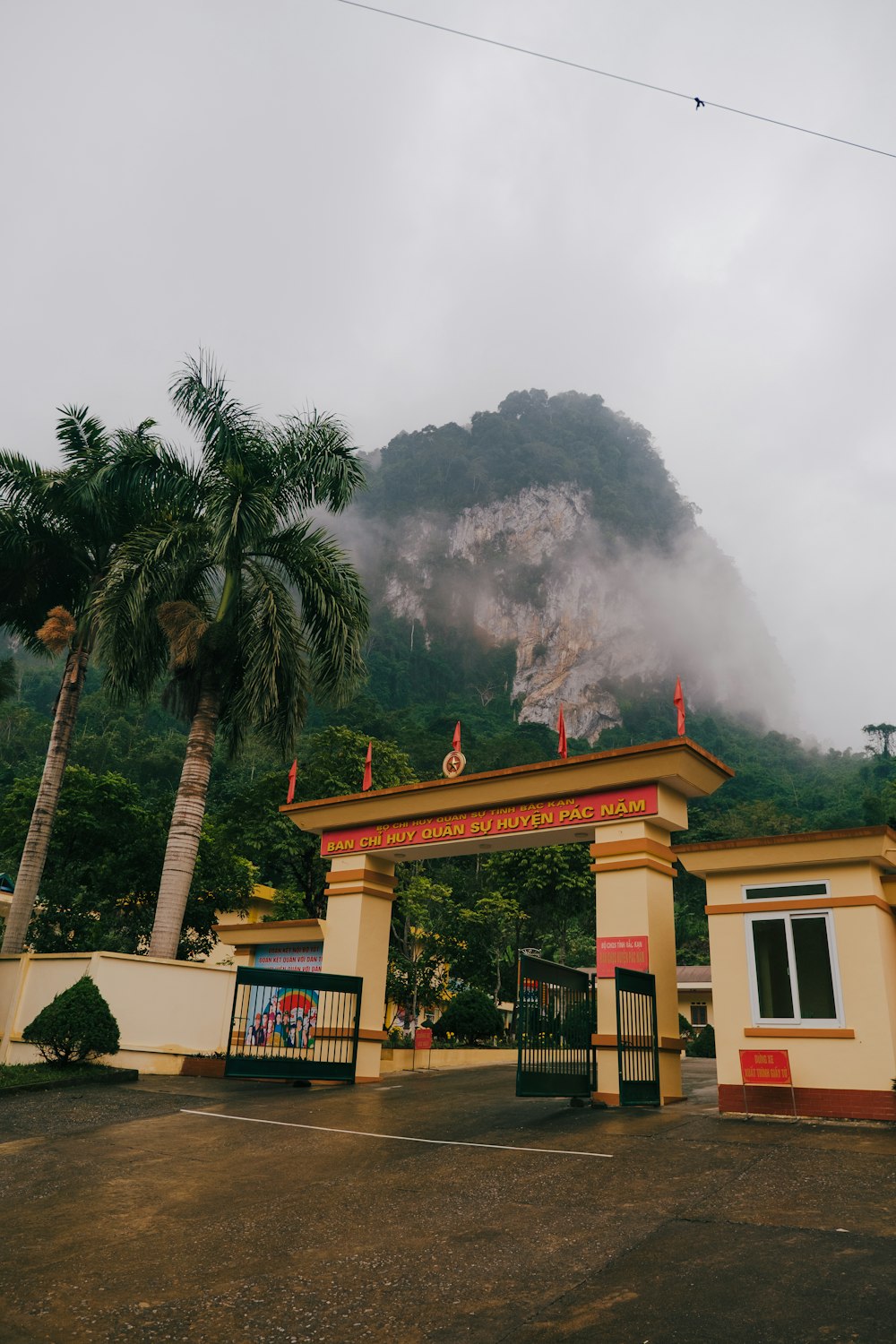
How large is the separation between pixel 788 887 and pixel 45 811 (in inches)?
600

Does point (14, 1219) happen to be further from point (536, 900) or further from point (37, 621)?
point (536, 900)

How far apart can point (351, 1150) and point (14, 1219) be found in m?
3.55

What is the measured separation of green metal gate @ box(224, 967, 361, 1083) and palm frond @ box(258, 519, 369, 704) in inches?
245

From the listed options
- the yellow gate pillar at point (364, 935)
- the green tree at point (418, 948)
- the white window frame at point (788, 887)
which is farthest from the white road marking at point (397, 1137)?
the green tree at point (418, 948)

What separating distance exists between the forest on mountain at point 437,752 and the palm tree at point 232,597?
666 millimetres

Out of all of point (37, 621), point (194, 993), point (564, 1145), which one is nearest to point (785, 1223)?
point (564, 1145)

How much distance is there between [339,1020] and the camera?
56.1 ft

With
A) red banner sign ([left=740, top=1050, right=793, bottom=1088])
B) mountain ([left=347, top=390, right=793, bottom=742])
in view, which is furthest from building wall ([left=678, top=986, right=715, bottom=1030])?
mountain ([left=347, top=390, right=793, bottom=742])

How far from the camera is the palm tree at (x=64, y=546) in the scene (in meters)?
20.5

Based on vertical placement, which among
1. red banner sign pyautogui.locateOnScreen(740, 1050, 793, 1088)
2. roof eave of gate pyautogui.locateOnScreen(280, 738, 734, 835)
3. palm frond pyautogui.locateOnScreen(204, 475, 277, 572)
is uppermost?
palm frond pyautogui.locateOnScreen(204, 475, 277, 572)

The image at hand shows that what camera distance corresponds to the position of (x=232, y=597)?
19.6 metres

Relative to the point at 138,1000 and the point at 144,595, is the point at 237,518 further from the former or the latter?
the point at 138,1000

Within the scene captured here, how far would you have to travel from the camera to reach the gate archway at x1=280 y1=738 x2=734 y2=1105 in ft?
45.0

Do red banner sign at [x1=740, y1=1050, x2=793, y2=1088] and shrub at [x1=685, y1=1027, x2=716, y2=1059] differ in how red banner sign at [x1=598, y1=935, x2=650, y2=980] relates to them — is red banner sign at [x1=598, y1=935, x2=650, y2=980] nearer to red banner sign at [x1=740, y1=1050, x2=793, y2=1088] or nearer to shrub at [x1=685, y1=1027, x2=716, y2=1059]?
red banner sign at [x1=740, y1=1050, x2=793, y2=1088]
